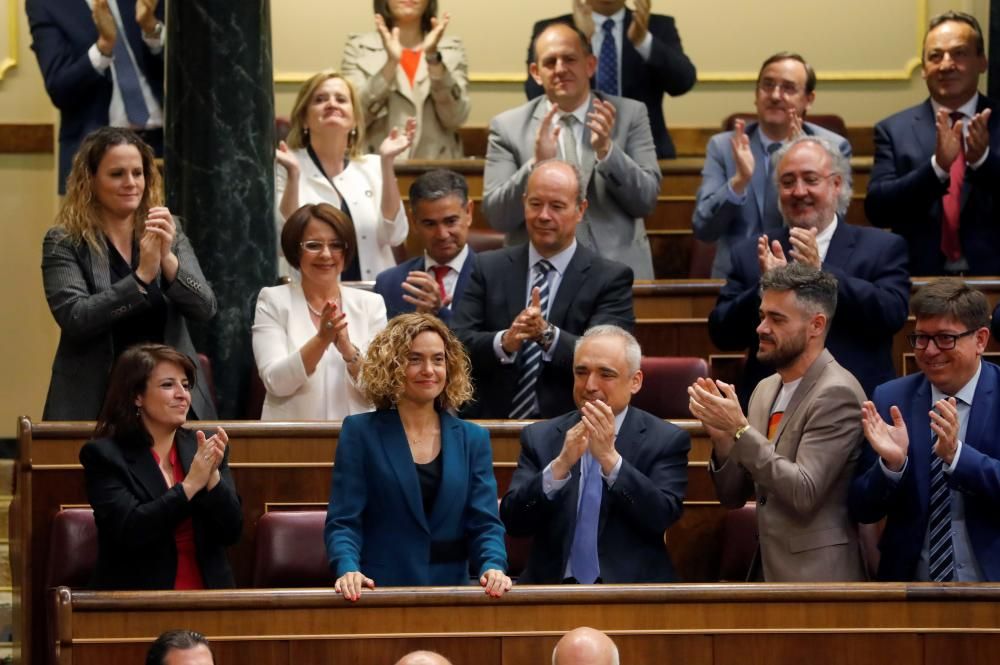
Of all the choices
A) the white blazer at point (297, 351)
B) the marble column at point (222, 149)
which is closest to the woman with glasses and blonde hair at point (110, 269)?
the white blazer at point (297, 351)

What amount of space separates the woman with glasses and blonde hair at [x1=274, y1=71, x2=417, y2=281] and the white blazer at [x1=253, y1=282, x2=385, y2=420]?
638 millimetres

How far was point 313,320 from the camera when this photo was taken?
14.1 feet

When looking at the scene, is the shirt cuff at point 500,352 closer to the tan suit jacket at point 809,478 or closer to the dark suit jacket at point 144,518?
the tan suit jacket at point 809,478

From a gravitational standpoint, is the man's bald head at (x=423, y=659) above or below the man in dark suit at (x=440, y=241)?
below

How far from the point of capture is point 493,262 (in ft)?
14.4

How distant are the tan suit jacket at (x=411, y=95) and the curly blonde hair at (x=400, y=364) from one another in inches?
93.0

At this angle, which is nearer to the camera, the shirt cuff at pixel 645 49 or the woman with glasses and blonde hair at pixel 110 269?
the woman with glasses and blonde hair at pixel 110 269

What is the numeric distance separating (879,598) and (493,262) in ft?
4.62

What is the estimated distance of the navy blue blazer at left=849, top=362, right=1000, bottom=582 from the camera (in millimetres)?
3498

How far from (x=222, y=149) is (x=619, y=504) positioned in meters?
1.70

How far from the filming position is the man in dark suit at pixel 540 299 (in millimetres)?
4230

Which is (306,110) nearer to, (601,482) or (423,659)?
(601,482)

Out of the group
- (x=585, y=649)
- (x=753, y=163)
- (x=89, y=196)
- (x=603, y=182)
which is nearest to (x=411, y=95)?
(x=603, y=182)

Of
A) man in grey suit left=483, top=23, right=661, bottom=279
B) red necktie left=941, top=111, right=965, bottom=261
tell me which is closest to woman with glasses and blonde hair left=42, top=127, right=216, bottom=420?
man in grey suit left=483, top=23, right=661, bottom=279
